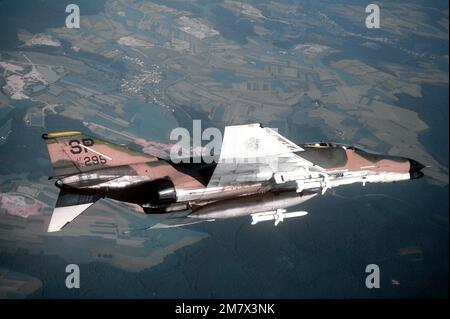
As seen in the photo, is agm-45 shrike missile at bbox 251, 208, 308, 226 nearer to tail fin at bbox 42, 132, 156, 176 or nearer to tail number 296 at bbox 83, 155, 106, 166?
tail fin at bbox 42, 132, 156, 176

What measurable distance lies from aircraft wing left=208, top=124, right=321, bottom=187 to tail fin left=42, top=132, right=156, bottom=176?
456 centimetres

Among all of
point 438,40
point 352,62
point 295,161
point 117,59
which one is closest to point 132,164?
point 295,161

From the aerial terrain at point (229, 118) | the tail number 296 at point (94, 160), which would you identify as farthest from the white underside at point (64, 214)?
the aerial terrain at point (229, 118)

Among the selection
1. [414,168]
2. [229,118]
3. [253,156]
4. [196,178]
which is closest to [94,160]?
[196,178]

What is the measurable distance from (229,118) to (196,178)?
77.5 ft

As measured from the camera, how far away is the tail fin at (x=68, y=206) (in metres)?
16.6

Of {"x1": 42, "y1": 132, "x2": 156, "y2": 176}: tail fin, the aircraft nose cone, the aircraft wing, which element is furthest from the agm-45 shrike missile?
the aircraft nose cone

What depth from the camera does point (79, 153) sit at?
17.2 metres

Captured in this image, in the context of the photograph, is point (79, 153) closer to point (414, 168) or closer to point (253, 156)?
point (253, 156)

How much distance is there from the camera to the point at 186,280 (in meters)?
28.4

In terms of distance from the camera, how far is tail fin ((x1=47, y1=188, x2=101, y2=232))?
1662cm

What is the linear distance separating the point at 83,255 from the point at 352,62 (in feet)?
144

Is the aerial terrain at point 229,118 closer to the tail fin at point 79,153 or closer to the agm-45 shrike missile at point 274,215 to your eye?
the tail fin at point 79,153
